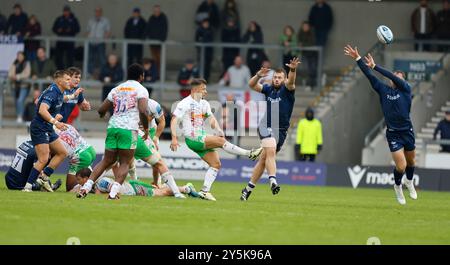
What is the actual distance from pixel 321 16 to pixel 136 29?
627 centimetres

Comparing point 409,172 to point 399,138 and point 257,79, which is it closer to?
point 399,138

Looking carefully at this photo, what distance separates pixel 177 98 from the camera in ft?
131

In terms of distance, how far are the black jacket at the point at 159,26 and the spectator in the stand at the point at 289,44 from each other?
155 inches

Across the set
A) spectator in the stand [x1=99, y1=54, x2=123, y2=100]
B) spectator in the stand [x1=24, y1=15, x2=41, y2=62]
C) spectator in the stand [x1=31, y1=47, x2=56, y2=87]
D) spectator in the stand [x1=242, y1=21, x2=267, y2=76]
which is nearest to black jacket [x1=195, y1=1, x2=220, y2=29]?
spectator in the stand [x1=242, y1=21, x2=267, y2=76]

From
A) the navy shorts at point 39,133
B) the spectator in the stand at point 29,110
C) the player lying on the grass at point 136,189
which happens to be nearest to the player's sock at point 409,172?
the player lying on the grass at point 136,189

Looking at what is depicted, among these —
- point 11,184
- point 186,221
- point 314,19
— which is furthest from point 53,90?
point 314,19

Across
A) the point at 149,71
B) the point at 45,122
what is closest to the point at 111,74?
the point at 149,71

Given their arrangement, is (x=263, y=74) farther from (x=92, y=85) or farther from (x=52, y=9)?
(x=52, y=9)

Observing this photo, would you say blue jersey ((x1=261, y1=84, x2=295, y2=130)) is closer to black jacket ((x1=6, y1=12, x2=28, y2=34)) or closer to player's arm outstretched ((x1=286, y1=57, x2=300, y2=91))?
player's arm outstretched ((x1=286, y1=57, x2=300, y2=91))

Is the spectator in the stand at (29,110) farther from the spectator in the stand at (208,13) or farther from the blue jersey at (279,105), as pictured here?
the blue jersey at (279,105)

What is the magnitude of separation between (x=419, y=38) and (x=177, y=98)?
8.40 meters

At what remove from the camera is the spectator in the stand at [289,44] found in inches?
1548

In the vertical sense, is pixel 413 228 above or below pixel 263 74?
below

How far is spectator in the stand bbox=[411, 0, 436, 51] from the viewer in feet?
130
